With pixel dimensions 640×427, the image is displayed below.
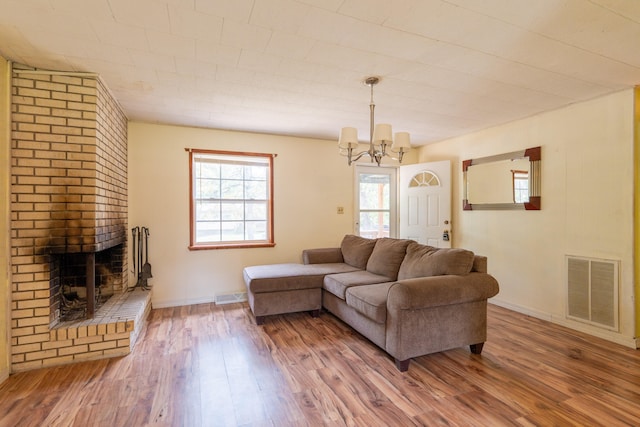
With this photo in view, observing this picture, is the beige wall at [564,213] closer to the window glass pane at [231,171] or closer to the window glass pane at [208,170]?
the window glass pane at [231,171]

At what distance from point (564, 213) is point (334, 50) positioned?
2909 mm

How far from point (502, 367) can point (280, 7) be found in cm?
289

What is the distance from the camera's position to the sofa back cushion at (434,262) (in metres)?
2.57

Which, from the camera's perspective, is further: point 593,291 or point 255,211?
point 255,211

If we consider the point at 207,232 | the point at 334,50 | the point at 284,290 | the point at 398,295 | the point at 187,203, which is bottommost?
the point at 284,290

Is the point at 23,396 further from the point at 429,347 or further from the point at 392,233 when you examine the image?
the point at 392,233

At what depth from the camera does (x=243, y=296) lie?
408 centimetres

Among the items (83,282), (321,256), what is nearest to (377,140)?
(321,256)

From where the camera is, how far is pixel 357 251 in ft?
12.7

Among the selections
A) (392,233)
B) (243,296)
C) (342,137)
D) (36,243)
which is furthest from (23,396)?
(392,233)

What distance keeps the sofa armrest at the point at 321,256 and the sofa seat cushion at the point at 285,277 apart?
0.30 m

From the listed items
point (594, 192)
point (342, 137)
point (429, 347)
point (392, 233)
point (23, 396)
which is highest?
point (342, 137)

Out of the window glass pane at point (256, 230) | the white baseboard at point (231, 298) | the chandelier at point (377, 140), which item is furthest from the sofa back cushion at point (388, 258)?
the white baseboard at point (231, 298)

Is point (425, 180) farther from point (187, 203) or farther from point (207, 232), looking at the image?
point (187, 203)
